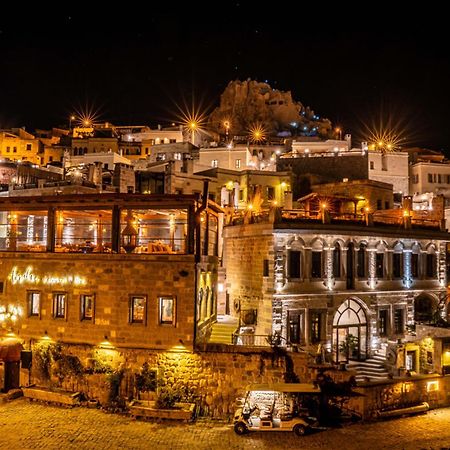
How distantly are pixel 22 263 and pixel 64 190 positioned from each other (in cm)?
1349

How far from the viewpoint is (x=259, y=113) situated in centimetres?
9625

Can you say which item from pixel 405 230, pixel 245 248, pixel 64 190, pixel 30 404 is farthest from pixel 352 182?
pixel 30 404

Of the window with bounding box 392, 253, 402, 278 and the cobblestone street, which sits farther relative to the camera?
the window with bounding box 392, 253, 402, 278

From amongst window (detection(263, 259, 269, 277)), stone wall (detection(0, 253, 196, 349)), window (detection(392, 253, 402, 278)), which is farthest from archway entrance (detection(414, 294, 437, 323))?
stone wall (detection(0, 253, 196, 349))

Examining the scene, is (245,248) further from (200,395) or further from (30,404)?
(30,404)

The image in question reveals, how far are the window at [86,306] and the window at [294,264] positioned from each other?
10.8m

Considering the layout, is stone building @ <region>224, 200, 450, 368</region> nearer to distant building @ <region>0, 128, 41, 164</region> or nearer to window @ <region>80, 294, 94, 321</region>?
window @ <region>80, 294, 94, 321</region>

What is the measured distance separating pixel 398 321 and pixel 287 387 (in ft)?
41.1

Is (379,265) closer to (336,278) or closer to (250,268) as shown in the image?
(336,278)

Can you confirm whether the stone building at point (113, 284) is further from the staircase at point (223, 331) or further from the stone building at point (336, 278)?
the stone building at point (336, 278)

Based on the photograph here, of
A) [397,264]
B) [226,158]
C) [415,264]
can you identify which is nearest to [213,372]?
[397,264]

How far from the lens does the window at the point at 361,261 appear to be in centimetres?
2730

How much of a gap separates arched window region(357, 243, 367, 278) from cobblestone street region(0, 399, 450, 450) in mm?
9011

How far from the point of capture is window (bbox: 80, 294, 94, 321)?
22.0 metres
